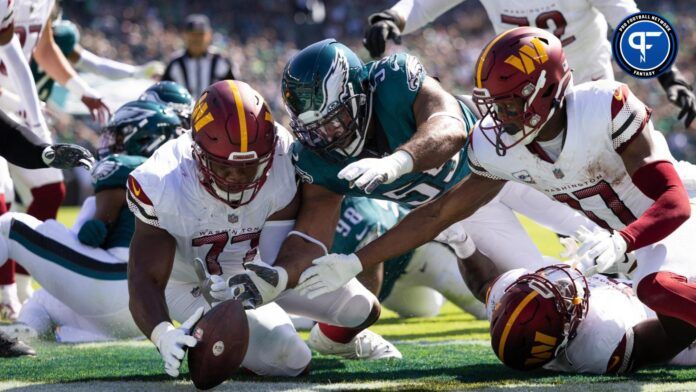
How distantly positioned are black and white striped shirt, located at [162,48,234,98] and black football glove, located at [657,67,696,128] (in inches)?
177

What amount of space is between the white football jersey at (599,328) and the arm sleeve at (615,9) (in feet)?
6.82

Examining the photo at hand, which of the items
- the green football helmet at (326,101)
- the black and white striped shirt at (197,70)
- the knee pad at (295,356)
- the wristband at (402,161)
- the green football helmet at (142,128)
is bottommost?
the knee pad at (295,356)

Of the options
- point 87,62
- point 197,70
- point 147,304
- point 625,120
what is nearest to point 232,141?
point 147,304

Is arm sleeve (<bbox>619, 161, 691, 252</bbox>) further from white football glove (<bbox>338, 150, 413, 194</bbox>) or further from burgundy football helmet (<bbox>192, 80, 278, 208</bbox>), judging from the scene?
burgundy football helmet (<bbox>192, 80, 278, 208</bbox>)

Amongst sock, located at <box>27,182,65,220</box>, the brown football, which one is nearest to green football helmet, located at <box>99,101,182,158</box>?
sock, located at <box>27,182,65,220</box>

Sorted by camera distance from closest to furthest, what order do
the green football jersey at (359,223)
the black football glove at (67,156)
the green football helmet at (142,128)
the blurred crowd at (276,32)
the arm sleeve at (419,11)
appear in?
the black football glove at (67,156)
the green football jersey at (359,223)
the green football helmet at (142,128)
the arm sleeve at (419,11)
the blurred crowd at (276,32)

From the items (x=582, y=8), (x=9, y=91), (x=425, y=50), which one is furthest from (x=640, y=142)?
(x=425, y=50)

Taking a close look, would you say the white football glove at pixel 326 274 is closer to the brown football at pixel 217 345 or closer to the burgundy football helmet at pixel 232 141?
the brown football at pixel 217 345

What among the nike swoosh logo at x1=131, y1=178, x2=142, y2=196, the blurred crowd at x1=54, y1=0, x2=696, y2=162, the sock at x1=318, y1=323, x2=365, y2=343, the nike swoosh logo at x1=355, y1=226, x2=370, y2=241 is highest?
the nike swoosh logo at x1=131, y1=178, x2=142, y2=196

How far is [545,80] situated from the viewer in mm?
3754

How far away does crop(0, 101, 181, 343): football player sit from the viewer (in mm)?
4996

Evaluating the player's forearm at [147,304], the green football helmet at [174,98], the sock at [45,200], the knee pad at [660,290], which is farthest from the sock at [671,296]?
the sock at [45,200]

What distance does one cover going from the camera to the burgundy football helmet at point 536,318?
3.75 meters

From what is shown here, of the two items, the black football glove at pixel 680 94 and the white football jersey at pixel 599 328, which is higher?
the black football glove at pixel 680 94
